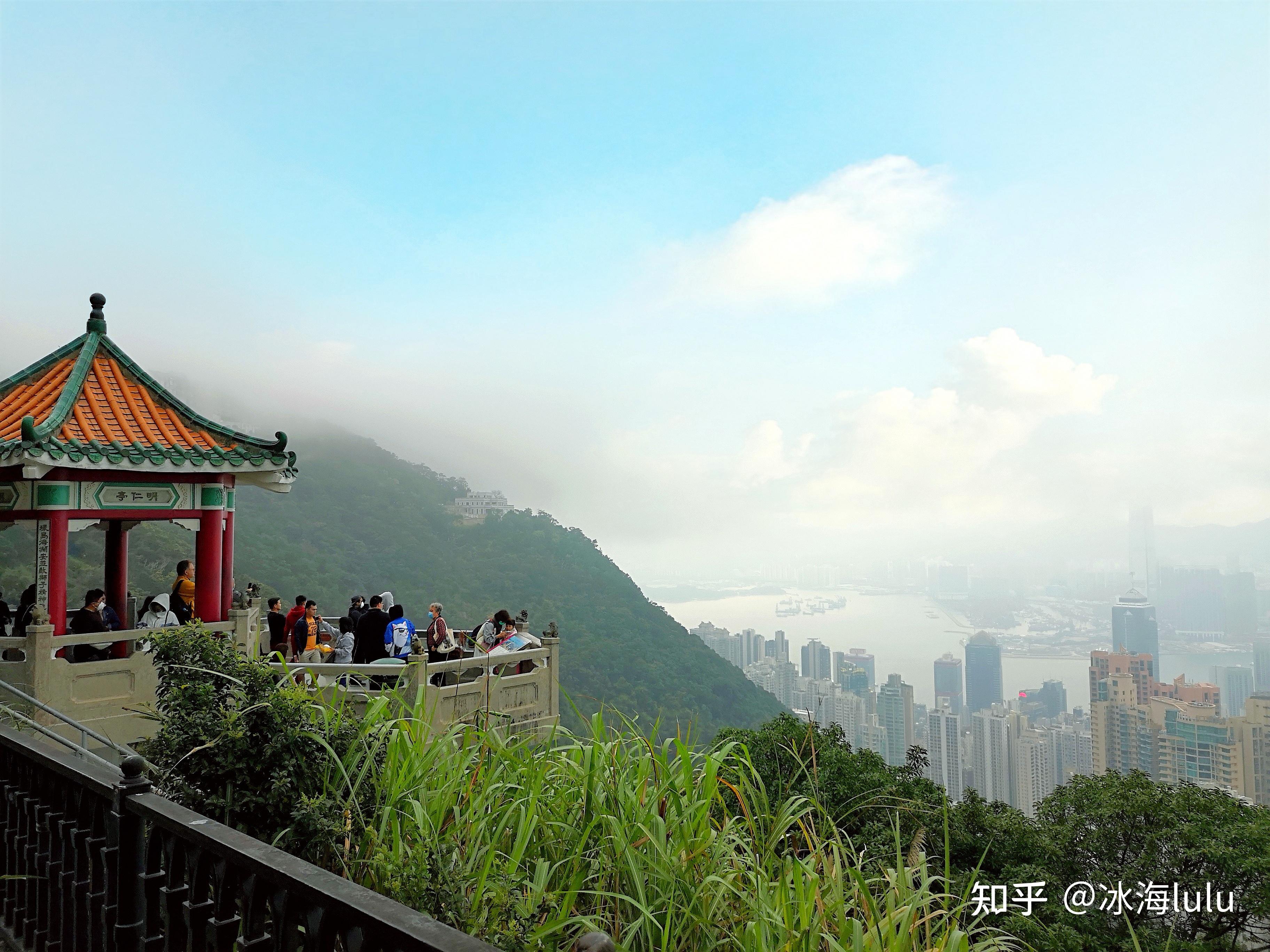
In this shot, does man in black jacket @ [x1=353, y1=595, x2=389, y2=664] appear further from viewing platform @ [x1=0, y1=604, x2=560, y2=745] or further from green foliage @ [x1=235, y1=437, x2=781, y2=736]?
green foliage @ [x1=235, y1=437, x2=781, y2=736]

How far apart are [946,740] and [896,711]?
2.74 m

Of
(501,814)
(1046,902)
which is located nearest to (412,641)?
(501,814)

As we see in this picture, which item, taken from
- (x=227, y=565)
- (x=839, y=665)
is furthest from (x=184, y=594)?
(x=839, y=665)

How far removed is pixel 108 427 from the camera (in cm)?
766

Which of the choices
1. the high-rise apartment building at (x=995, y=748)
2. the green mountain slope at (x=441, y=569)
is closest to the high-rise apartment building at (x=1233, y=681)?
the high-rise apartment building at (x=995, y=748)

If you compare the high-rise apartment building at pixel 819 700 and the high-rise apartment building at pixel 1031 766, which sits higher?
the high-rise apartment building at pixel 819 700

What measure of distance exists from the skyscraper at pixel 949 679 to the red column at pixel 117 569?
42148 millimetres

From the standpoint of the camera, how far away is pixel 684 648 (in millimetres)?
44938

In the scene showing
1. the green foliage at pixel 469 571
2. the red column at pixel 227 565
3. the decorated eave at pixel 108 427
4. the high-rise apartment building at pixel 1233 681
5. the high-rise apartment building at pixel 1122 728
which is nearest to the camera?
the decorated eave at pixel 108 427

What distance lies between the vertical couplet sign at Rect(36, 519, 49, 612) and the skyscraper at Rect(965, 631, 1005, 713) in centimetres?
4158

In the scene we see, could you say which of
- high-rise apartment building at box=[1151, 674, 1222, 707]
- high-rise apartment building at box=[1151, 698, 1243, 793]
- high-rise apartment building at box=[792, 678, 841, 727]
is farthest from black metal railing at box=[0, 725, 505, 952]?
high-rise apartment building at box=[1151, 674, 1222, 707]

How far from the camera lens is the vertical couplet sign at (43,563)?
23.5ft

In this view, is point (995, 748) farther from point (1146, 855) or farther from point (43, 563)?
point (43, 563)

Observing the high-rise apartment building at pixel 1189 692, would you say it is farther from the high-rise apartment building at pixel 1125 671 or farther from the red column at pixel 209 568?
the red column at pixel 209 568
